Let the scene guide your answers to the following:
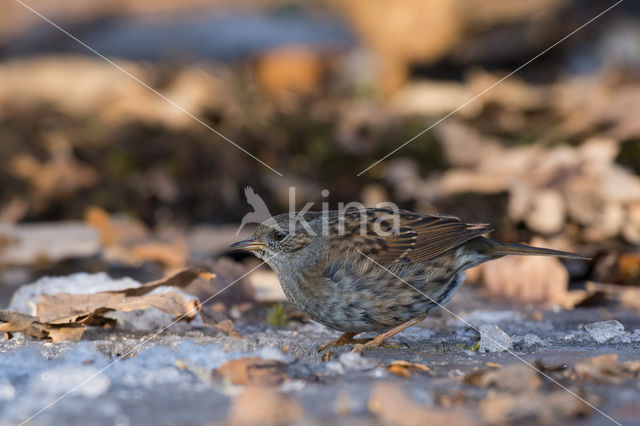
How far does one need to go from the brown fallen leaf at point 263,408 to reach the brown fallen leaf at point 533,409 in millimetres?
474

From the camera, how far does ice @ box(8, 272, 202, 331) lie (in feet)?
10.9

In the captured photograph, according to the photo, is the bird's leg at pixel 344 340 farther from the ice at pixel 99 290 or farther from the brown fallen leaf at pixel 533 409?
the brown fallen leaf at pixel 533 409

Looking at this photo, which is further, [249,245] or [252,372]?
[249,245]

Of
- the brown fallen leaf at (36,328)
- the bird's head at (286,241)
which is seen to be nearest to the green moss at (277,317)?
the bird's head at (286,241)

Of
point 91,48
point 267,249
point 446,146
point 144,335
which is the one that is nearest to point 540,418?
point 144,335

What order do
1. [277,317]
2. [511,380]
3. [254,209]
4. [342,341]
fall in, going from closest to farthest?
[511,380] < [342,341] < [277,317] < [254,209]

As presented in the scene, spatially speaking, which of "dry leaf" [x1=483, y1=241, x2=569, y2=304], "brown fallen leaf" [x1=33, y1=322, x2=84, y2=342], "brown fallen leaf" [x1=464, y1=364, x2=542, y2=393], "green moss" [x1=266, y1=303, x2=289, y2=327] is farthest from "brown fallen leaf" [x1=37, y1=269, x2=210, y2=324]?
"dry leaf" [x1=483, y1=241, x2=569, y2=304]

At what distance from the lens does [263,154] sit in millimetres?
6504

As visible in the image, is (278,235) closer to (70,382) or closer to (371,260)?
(371,260)

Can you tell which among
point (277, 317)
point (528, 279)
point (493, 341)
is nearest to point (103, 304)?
point (277, 317)

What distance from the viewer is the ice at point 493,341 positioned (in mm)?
2822

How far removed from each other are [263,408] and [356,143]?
4.74 metres

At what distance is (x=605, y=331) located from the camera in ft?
9.81

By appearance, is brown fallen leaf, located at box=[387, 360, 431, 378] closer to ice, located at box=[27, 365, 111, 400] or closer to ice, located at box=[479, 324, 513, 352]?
ice, located at box=[479, 324, 513, 352]
